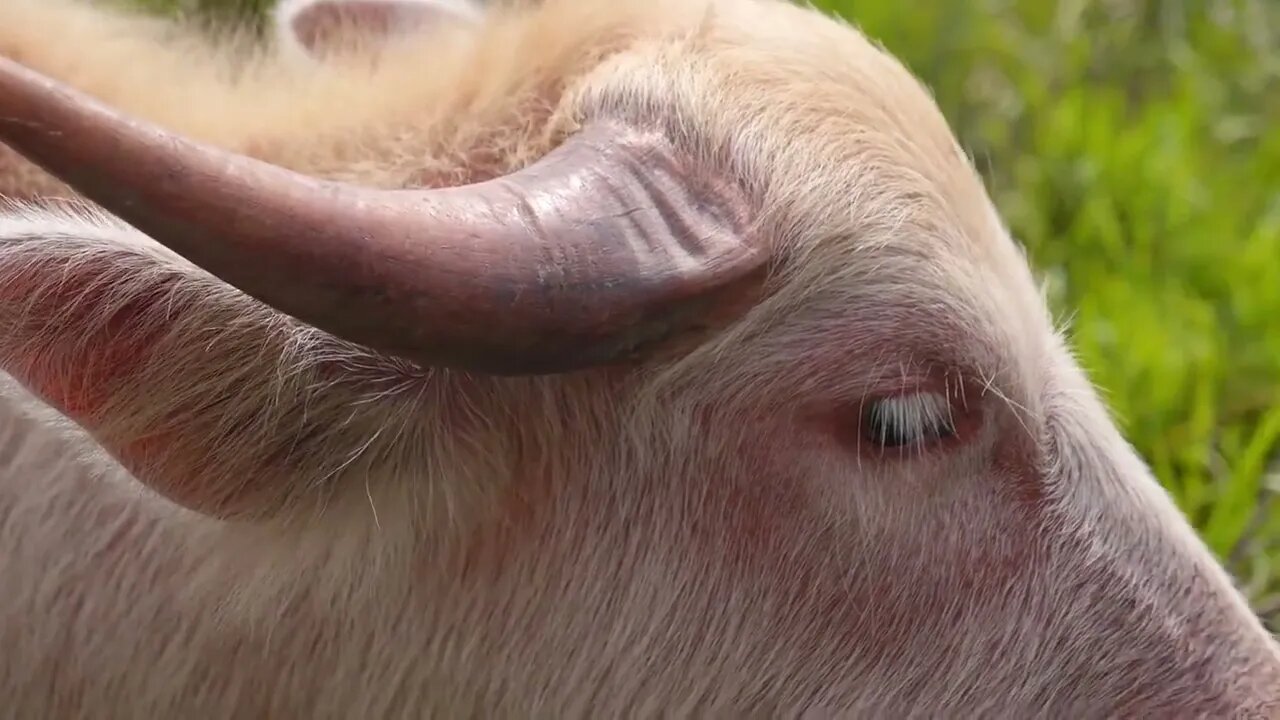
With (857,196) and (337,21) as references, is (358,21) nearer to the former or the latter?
(337,21)

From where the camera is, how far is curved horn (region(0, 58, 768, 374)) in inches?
44.1

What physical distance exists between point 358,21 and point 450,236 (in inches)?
40.6

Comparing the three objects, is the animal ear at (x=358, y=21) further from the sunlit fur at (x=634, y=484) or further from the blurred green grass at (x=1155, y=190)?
the blurred green grass at (x=1155, y=190)

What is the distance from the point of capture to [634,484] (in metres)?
1.65

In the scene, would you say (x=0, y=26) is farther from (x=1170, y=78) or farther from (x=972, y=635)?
(x=1170, y=78)

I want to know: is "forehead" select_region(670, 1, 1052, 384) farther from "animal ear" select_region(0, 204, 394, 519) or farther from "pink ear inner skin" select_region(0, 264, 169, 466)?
"pink ear inner skin" select_region(0, 264, 169, 466)

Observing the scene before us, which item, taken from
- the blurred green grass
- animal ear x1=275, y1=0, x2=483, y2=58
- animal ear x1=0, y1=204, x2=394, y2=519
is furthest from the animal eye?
the blurred green grass

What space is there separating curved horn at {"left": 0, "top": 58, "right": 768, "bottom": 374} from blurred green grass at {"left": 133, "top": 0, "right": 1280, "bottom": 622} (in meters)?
1.70

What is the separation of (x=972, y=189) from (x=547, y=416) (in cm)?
61

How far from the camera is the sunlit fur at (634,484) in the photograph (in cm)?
155

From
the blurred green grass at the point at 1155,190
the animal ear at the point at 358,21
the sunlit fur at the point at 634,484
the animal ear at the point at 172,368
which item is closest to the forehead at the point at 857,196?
the sunlit fur at the point at 634,484

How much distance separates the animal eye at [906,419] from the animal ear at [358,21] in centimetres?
92

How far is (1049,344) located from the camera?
6.06ft

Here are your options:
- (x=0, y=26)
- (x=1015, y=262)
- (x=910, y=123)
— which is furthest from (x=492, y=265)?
(x=0, y=26)
